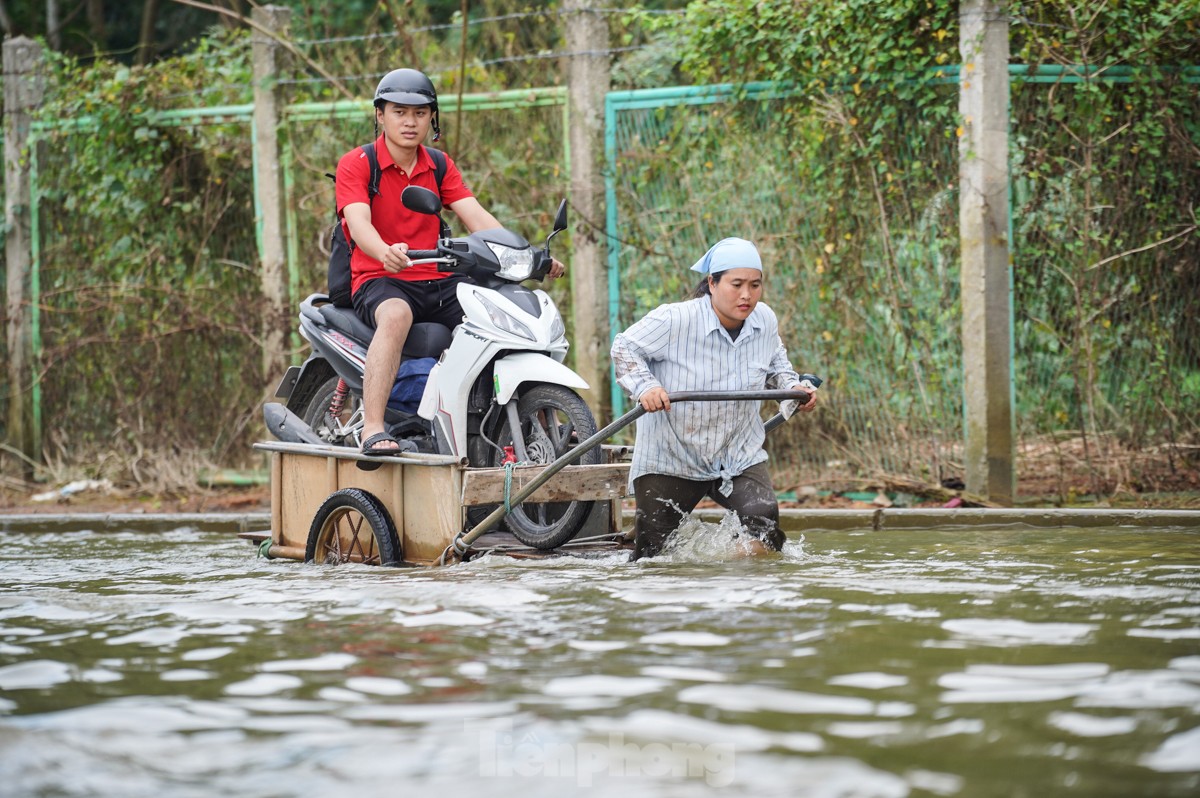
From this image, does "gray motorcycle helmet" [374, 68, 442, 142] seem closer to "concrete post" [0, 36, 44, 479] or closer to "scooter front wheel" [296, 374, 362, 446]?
"scooter front wheel" [296, 374, 362, 446]

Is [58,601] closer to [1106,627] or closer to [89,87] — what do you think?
[1106,627]

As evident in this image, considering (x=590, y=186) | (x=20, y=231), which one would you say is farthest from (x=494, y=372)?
(x=20, y=231)

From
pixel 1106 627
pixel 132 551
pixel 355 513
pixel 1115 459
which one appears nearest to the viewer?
pixel 1106 627

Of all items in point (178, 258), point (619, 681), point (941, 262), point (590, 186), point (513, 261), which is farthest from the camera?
point (178, 258)

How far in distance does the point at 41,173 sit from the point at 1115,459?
8.26 meters

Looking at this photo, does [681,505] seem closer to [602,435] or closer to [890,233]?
[602,435]

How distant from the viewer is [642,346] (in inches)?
262

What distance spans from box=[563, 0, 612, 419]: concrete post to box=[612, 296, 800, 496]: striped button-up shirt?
340 centimetres

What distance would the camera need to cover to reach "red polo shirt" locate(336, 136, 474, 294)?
23.6ft

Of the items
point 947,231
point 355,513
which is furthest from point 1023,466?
point 355,513

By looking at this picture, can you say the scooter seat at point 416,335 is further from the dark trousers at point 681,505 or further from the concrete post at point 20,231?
the concrete post at point 20,231

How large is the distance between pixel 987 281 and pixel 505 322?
352 cm

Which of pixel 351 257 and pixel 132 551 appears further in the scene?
pixel 132 551

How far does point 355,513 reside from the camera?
7172 millimetres
